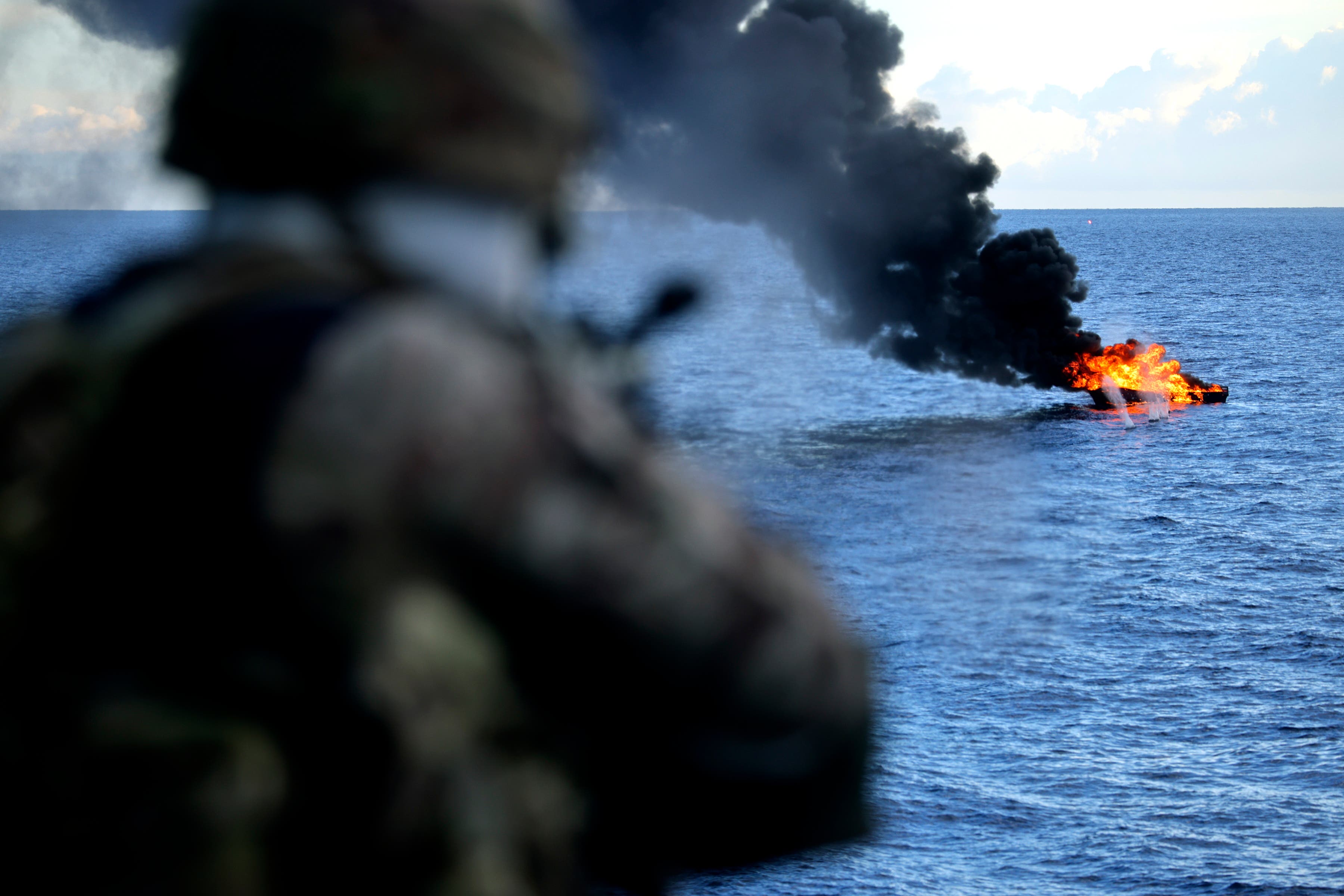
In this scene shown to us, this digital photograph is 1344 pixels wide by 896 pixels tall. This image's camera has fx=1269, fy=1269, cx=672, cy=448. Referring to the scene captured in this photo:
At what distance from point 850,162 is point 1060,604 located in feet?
175

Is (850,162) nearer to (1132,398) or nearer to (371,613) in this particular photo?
(1132,398)

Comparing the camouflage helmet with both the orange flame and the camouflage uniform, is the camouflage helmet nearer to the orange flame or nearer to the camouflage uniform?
the camouflage uniform

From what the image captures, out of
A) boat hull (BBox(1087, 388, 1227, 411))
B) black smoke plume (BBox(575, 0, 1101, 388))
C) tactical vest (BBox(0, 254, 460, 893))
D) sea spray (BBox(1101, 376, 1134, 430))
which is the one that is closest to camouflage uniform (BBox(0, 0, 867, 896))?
tactical vest (BBox(0, 254, 460, 893))

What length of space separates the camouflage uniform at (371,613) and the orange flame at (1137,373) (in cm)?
11225

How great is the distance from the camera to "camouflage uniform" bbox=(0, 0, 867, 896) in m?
1.46

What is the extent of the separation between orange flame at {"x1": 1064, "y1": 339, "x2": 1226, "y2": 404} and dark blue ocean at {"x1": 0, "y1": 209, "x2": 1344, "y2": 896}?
2.22m

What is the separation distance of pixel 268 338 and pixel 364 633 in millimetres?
364

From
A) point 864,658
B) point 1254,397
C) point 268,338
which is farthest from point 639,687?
point 1254,397

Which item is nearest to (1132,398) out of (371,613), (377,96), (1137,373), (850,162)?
(1137,373)

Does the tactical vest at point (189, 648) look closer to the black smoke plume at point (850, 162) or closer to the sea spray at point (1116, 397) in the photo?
the black smoke plume at point (850, 162)

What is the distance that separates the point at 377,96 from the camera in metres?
1.59

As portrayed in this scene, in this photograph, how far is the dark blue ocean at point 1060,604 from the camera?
4703 centimetres

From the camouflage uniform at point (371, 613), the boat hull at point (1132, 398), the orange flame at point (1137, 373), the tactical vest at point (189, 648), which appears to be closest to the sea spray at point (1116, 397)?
the boat hull at point (1132, 398)

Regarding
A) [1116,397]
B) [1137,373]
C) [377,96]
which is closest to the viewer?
[377,96]
